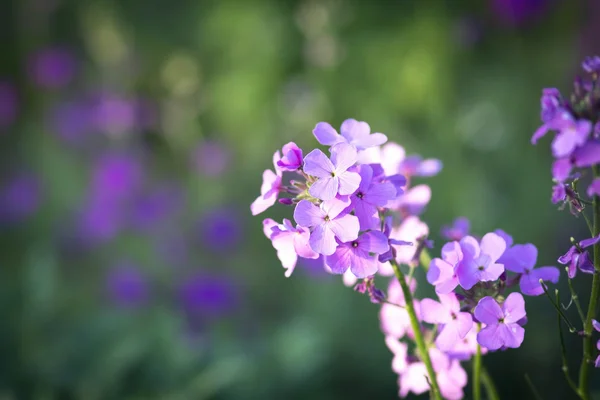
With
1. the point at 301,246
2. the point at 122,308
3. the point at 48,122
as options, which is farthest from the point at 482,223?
the point at 48,122

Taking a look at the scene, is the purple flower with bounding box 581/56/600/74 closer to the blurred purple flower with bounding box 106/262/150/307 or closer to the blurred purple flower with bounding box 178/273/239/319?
the blurred purple flower with bounding box 178/273/239/319

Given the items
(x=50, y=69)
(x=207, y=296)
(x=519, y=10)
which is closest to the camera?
(x=207, y=296)

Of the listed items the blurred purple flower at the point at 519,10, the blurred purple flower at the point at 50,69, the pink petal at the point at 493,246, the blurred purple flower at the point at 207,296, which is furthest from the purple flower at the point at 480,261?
the blurred purple flower at the point at 50,69

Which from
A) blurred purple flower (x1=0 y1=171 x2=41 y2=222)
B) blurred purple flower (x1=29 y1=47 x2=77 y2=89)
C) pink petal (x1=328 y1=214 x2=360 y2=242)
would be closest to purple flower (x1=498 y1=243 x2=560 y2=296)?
pink petal (x1=328 y1=214 x2=360 y2=242)

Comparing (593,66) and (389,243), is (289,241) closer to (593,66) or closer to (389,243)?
(389,243)

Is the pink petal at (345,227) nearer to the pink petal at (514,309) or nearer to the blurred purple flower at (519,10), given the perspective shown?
the pink petal at (514,309)

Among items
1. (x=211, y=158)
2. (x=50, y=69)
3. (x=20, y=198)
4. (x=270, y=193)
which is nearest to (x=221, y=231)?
(x=211, y=158)
